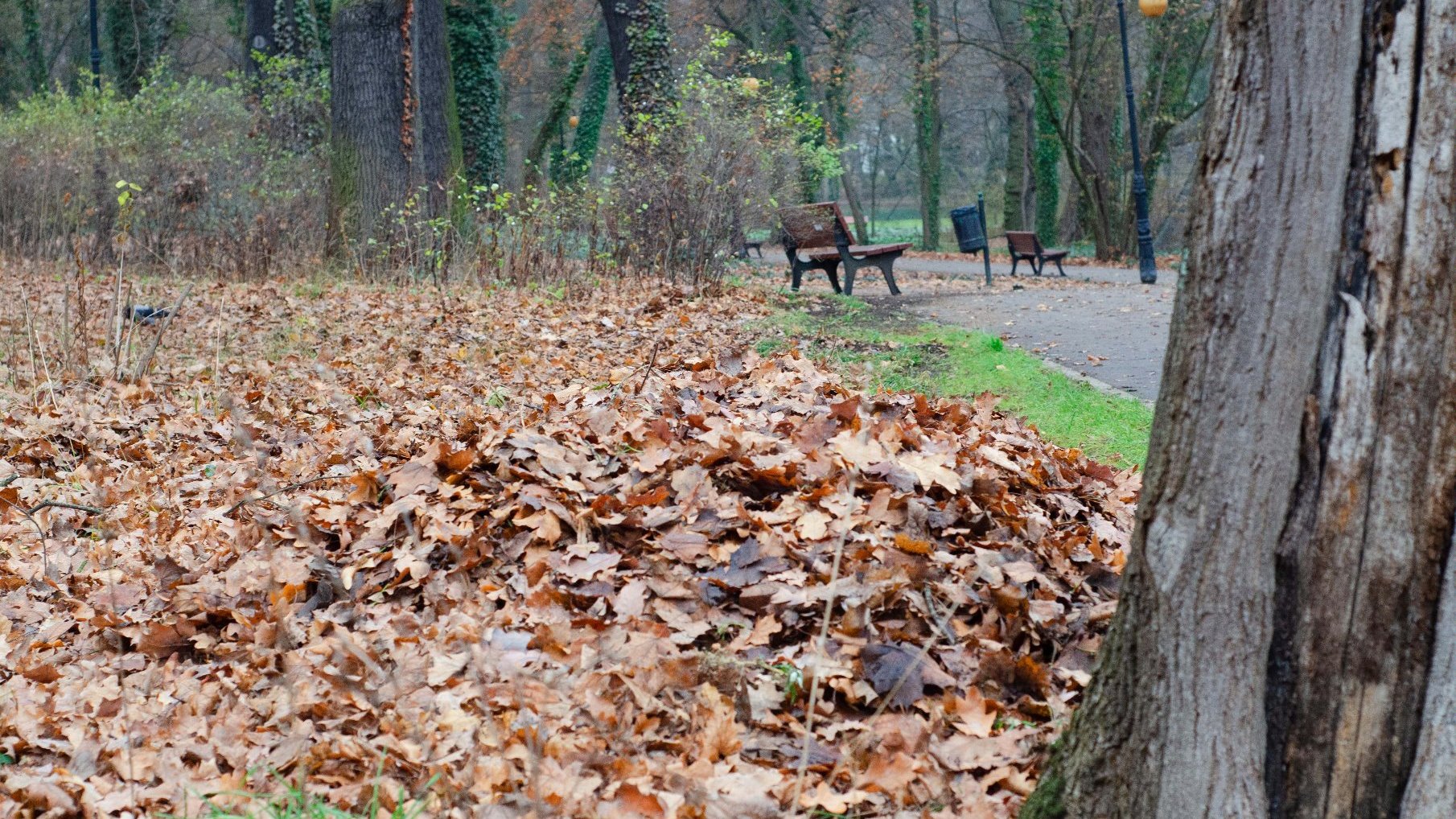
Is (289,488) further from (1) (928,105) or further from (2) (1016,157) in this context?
(2) (1016,157)

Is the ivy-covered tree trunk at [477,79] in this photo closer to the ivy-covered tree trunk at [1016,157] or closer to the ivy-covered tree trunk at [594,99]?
the ivy-covered tree trunk at [594,99]

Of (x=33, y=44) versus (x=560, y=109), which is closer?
(x=560, y=109)

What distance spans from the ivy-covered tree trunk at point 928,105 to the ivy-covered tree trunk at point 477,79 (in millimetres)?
9077

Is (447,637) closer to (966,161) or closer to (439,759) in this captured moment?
(439,759)

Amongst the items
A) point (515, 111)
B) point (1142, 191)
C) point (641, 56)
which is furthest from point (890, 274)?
point (515, 111)

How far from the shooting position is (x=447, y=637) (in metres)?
2.86

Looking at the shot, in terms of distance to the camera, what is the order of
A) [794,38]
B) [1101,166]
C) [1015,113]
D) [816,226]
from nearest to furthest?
[816,226]
[1101,166]
[794,38]
[1015,113]

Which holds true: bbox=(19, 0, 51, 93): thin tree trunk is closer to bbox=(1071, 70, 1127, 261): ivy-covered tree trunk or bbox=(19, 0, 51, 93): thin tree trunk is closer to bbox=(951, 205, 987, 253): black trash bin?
bbox=(951, 205, 987, 253): black trash bin

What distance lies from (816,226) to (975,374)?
563cm

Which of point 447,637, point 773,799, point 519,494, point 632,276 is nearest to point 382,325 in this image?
point 632,276

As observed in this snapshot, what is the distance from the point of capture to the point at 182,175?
13.4 metres

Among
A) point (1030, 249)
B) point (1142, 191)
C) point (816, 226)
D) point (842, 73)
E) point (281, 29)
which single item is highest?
point (842, 73)

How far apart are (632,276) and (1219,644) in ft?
33.0

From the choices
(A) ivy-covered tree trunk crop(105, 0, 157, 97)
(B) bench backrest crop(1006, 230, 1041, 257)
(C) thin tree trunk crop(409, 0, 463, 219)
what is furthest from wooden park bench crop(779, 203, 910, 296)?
(A) ivy-covered tree trunk crop(105, 0, 157, 97)
